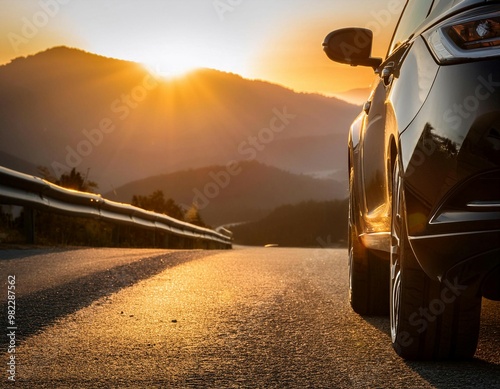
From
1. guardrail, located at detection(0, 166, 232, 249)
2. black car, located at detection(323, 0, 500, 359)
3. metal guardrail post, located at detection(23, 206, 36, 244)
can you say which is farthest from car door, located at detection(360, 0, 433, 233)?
metal guardrail post, located at detection(23, 206, 36, 244)

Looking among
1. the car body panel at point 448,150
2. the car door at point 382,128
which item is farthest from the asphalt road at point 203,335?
the car door at point 382,128

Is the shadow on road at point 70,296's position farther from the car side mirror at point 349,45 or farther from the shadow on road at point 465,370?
the car side mirror at point 349,45

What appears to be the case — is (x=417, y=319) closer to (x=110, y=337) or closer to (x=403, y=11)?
(x=110, y=337)

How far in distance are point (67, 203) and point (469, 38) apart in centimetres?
932

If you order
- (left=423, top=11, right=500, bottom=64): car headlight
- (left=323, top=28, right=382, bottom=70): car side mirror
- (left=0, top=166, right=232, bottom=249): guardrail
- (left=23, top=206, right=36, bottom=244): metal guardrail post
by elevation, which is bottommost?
(left=23, top=206, right=36, bottom=244): metal guardrail post

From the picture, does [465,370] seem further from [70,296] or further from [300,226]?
[300,226]

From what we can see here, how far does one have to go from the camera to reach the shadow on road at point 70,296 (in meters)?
4.84

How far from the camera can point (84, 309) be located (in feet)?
17.5

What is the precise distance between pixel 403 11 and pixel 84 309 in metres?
2.73

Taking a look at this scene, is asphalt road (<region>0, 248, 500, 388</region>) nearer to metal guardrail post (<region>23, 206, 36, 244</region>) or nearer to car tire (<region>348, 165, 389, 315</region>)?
car tire (<region>348, 165, 389, 315</region>)

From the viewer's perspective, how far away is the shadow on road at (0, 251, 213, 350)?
4843 millimetres

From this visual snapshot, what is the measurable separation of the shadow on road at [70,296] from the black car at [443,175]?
2021 millimetres

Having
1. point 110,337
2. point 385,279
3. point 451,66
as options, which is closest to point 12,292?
point 110,337

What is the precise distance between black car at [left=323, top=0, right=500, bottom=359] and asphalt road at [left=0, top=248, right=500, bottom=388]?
215 mm
